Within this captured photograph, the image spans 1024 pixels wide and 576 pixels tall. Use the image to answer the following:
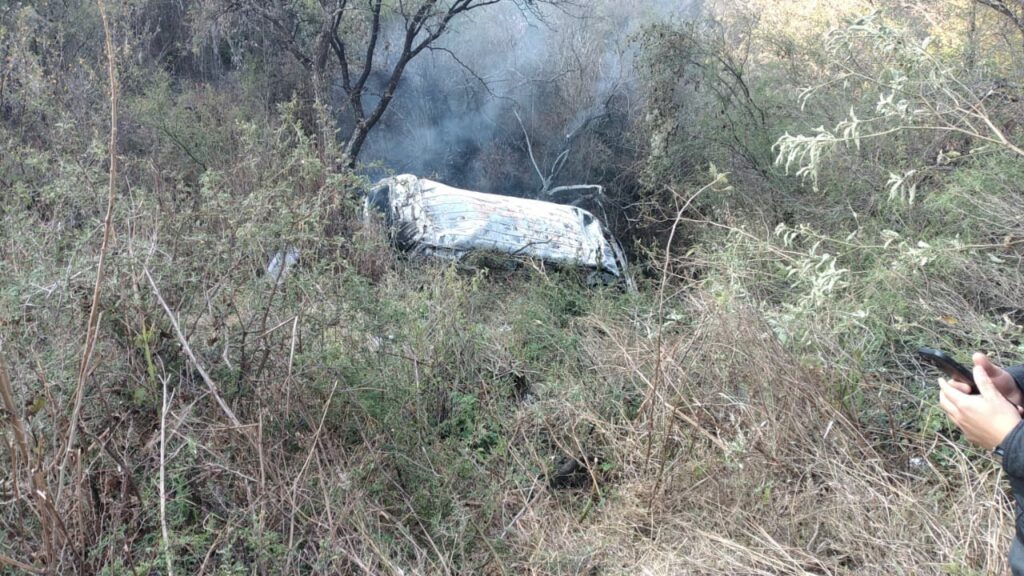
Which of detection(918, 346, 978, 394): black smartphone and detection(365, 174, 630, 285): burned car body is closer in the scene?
detection(918, 346, 978, 394): black smartphone

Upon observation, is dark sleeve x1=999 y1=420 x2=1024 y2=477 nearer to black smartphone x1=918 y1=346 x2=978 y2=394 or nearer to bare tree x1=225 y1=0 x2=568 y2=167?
black smartphone x1=918 y1=346 x2=978 y2=394

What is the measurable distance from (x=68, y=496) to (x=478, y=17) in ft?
34.4

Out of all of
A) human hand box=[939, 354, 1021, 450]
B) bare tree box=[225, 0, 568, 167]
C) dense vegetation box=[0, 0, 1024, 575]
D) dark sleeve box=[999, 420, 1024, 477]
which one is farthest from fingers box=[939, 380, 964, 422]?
bare tree box=[225, 0, 568, 167]

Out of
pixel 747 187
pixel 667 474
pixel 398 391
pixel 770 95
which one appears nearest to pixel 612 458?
pixel 667 474

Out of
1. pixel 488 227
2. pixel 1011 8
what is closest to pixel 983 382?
pixel 1011 8

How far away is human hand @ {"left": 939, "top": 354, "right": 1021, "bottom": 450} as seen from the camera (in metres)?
1.58

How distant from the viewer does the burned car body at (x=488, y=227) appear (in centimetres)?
647

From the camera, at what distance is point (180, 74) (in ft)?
33.7

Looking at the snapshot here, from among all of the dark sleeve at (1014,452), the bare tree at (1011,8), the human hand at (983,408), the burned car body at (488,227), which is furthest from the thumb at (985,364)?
the burned car body at (488,227)

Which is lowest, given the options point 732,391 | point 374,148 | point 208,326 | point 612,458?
point 374,148

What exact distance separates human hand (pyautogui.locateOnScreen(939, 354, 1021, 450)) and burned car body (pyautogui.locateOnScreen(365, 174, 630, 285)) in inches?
192

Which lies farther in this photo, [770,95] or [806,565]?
[770,95]

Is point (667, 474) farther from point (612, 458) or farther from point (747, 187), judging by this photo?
point (747, 187)

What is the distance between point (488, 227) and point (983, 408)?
17.2 ft
